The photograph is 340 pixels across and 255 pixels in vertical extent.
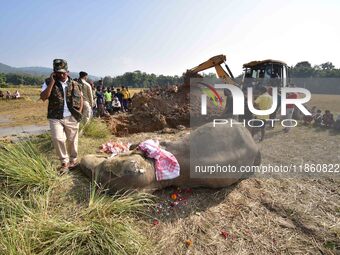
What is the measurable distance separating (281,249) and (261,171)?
6.44 feet

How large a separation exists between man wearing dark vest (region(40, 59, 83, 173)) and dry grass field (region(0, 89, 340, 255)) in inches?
18.0

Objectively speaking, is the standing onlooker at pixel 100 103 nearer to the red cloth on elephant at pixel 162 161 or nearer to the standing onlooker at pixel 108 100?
the standing onlooker at pixel 108 100

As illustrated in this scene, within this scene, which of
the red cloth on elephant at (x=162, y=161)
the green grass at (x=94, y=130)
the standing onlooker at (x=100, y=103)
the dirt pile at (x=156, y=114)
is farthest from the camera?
the standing onlooker at (x=100, y=103)

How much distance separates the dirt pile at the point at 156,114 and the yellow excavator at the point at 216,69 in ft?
2.01

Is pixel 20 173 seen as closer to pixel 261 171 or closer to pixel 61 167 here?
pixel 61 167

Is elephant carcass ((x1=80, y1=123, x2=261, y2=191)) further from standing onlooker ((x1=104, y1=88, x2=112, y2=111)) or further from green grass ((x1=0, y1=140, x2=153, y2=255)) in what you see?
standing onlooker ((x1=104, y1=88, x2=112, y2=111))

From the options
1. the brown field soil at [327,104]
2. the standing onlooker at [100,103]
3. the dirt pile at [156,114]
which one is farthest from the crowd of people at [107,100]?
the brown field soil at [327,104]

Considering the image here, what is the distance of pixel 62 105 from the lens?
12.3 feet

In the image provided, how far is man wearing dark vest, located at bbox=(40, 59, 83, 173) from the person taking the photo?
12.0ft

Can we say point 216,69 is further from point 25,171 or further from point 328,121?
point 25,171

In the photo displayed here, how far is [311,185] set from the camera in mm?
4289

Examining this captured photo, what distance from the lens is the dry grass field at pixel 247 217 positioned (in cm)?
294

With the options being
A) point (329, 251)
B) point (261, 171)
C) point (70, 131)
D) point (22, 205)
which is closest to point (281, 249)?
point (329, 251)

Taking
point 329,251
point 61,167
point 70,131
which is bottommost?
point 329,251
